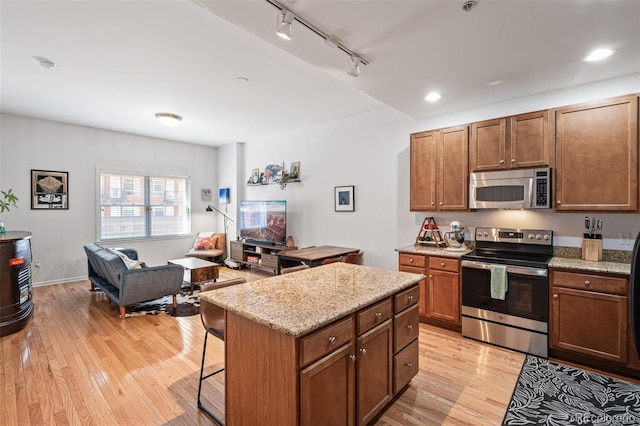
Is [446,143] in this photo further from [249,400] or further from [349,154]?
[249,400]

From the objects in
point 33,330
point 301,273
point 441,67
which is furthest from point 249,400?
point 33,330

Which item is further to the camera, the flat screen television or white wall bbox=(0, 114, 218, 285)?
the flat screen television

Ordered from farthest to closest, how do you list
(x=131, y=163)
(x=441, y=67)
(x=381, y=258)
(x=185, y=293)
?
1. (x=131, y=163)
2. (x=185, y=293)
3. (x=381, y=258)
4. (x=441, y=67)

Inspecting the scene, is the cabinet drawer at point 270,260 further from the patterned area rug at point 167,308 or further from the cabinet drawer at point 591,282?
the cabinet drawer at point 591,282

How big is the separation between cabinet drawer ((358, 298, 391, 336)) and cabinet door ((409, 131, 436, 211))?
2.20m

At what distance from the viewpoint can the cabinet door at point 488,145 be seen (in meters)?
3.30

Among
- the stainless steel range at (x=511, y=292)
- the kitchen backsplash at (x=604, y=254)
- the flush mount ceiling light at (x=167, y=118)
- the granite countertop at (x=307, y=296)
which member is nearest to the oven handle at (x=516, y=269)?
the stainless steel range at (x=511, y=292)

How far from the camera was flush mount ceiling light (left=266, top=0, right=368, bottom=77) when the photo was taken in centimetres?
183

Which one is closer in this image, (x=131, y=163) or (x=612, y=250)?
(x=612, y=250)

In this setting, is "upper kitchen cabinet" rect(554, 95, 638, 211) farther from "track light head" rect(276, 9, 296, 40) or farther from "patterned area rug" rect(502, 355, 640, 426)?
"track light head" rect(276, 9, 296, 40)

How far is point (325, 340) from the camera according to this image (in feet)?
4.94

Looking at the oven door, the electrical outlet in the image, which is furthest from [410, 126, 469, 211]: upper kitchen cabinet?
the electrical outlet

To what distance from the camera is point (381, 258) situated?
4613 mm

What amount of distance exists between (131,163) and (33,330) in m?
3.88
